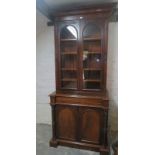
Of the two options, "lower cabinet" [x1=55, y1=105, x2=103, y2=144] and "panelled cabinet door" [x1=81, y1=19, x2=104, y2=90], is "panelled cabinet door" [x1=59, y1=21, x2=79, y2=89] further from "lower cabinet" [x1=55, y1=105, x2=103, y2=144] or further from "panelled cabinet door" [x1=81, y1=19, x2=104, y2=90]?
"lower cabinet" [x1=55, y1=105, x2=103, y2=144]

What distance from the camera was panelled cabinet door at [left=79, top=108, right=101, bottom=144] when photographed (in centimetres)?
190

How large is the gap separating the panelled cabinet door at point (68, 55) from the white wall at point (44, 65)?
0.46 m

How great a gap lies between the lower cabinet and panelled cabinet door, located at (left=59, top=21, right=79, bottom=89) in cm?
36

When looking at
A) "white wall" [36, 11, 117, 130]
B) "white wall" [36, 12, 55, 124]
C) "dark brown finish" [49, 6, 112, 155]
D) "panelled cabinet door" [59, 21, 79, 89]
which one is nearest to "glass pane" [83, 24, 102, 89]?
"dark brown finish" [49, 6, 112, 155]

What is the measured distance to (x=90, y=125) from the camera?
195 cm

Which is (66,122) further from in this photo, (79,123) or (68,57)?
(68,57)

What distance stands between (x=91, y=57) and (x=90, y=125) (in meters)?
0.98

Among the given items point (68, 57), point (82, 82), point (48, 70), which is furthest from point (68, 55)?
point (48, 70)

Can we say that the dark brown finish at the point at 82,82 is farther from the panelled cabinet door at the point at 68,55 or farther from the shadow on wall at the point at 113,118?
the shadow on wall at the point at 113,118

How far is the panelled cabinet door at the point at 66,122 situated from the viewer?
1987 millimetres
